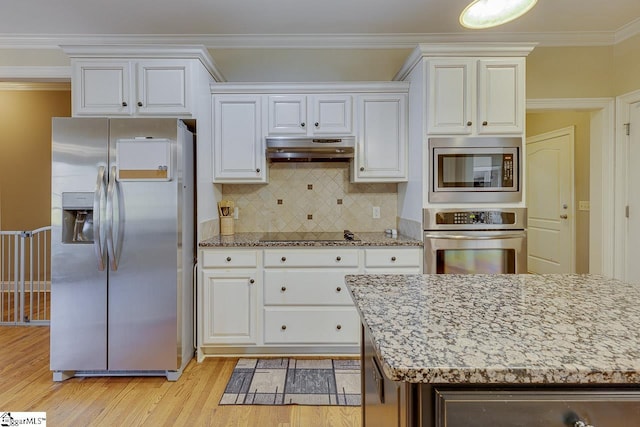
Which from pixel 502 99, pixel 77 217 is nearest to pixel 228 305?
pixel 77 217

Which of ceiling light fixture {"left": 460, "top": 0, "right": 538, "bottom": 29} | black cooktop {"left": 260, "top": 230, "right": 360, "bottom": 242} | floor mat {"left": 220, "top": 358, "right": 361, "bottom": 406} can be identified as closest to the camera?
ceiling light fixture {"left": 460, "top": 0, "right": 538, "bottom": 29}

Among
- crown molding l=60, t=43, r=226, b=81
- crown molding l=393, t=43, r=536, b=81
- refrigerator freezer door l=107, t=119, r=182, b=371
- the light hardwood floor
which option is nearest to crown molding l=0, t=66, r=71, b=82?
crown molding l=60, t=43, r=226, b=81

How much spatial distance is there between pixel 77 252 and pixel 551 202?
5.26 m

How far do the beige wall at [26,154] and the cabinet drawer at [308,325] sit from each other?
3855 millimetres

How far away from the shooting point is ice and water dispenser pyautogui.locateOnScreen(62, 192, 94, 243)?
7.63 ft

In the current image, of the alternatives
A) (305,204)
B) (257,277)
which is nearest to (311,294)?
(257,277)

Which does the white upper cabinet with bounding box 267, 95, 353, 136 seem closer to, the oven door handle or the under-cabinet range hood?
the under-cabinet range hood

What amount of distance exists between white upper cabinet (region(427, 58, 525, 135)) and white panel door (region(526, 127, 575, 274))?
2266 mm

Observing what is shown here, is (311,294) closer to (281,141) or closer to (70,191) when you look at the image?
(281,141)

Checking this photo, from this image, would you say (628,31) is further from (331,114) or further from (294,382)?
(294,382)

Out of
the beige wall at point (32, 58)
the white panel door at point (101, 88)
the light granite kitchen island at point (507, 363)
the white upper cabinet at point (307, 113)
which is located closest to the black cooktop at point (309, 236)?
the white upper cabinet at point (307, 113)

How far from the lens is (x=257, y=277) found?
2.66 m

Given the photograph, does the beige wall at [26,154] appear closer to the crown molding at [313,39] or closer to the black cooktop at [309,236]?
the crown molding at [313,39]

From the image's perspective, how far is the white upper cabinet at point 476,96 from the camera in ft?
8.45
